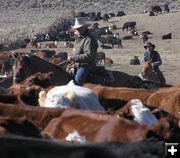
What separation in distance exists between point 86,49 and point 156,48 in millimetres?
21616

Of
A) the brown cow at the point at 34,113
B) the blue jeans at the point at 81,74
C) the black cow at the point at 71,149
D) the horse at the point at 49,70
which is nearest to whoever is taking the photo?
the black cow at the point at 71,149

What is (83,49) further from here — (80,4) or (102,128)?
(80,4)

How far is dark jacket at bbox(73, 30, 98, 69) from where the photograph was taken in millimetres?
12711

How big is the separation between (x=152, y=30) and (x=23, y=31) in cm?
1283

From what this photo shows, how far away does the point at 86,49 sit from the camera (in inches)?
503

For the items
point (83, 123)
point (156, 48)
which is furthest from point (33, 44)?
point (83, 123)

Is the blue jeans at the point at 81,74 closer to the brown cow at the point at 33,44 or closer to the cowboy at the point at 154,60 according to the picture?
the cowboy at the point at 154,60

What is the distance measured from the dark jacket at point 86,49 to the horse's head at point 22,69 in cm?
222

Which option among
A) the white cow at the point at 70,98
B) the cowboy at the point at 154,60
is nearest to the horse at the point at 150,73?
the cowboy at the point at 154,60

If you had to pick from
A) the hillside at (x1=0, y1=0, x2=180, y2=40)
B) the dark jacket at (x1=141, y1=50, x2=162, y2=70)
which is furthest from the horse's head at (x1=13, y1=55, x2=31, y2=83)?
the hillside at (x1=0, y1=0, x2=180, y2=40)

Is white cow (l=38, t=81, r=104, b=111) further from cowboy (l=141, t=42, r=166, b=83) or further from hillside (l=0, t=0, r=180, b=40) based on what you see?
hillside (l=0, t=0, r=180, b=40)

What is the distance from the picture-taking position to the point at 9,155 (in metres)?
4.69

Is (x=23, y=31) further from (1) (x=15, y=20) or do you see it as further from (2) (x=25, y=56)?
(2) (x=25, y=56)

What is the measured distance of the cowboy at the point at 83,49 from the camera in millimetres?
12672
